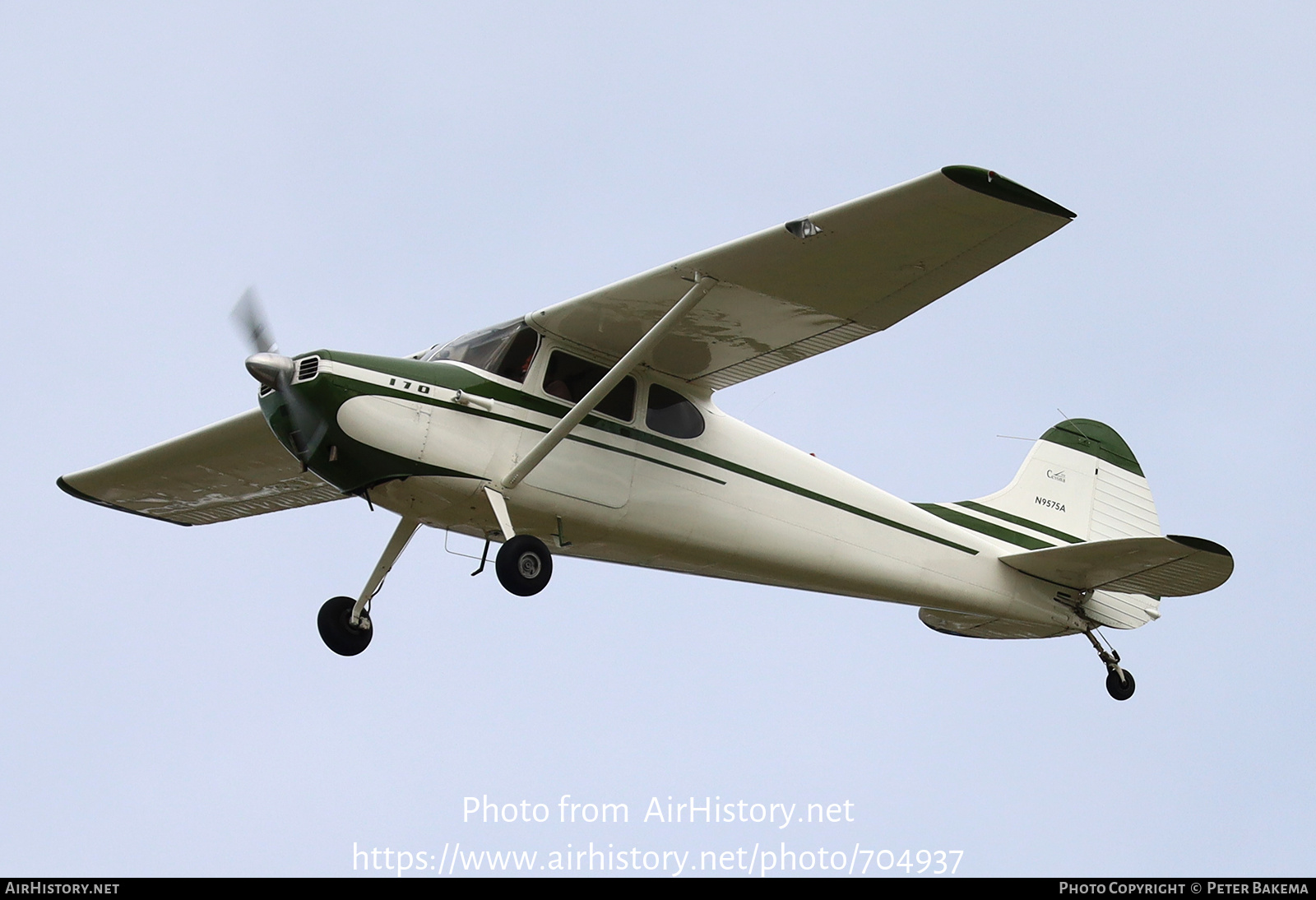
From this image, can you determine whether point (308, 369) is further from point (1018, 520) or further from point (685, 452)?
point (1018, 520)

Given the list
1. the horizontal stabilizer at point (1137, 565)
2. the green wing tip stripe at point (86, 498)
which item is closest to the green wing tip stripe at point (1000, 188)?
the horizontal stabilizer at point (1137, 565)

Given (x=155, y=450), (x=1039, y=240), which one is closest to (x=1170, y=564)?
(x=1039, y=240)

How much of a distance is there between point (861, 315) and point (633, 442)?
6.32 feet

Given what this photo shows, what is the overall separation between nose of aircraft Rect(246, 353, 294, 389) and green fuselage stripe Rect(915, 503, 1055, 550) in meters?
5.63

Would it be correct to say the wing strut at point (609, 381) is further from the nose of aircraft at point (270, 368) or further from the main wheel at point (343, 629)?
the main wheel at point (343, 629)

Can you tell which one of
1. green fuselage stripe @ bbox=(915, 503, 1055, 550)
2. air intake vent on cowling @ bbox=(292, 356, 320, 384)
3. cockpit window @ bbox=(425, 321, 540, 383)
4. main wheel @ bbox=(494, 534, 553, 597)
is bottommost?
main wheel @ bbox=(494, 534, 553, 597)

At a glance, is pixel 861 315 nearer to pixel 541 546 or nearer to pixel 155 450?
pixel 541 546

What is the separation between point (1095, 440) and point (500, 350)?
22.8ft

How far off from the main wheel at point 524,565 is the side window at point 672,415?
157 cm

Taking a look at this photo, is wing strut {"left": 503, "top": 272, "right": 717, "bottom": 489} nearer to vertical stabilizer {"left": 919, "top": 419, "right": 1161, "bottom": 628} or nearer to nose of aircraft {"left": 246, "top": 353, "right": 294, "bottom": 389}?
nose of aircraft {"left": 246, "top": 353, "right": 294, "bottom": 389}

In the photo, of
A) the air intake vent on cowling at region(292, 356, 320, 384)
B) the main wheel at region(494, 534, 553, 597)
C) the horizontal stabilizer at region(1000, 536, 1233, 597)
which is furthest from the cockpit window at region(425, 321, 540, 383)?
the horizontal stabilizer at region(1000, 536, 1233, 597)

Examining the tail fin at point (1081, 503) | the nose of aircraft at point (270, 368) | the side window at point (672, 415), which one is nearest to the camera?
the nose of aircraft at point (270, 368)

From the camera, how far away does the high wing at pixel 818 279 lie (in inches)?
378

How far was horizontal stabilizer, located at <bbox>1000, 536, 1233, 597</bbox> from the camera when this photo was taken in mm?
11883
